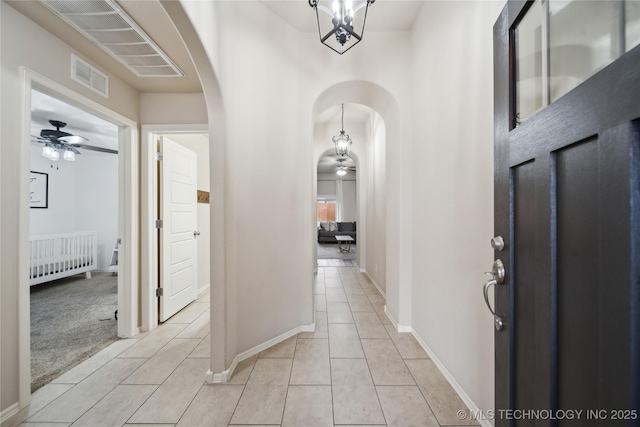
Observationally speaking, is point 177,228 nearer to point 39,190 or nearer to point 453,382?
point 453,382

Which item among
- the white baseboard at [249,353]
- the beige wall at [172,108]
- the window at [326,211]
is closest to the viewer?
the white baseboard at [249,353]

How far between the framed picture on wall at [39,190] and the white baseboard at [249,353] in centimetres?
561

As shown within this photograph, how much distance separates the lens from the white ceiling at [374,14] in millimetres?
2145

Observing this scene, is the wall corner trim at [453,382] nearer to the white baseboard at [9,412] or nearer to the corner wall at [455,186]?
the corner wall at [455,186]

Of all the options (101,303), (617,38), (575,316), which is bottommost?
(101,303)

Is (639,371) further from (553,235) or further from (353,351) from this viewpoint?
(353,351)

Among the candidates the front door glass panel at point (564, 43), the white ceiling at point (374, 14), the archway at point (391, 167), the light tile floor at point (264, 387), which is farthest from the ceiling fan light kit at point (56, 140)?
the front door glass panel at point (564, 43)

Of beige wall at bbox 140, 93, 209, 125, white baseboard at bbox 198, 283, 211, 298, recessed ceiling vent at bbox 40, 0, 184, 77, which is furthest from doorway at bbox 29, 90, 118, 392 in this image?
recessed ceiling vent at bbox 40, 0, 184, 77

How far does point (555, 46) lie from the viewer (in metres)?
0.78

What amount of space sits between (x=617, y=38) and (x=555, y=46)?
0.68 feet

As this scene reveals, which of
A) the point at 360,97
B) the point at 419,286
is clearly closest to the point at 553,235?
the point at 419,286

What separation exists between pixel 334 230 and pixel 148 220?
795cm

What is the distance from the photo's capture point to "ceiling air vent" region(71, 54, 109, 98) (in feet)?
6.21

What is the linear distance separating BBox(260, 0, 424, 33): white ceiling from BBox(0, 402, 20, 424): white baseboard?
336 cm
